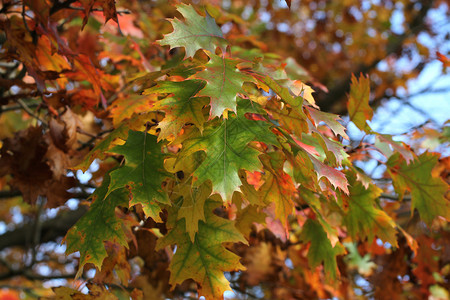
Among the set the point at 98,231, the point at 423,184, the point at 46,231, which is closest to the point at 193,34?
the point at 98,231

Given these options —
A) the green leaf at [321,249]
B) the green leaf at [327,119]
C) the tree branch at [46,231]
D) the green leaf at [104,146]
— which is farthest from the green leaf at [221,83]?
the tree branch at [46,231]

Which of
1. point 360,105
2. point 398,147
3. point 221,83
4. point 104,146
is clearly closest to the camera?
point 221,83

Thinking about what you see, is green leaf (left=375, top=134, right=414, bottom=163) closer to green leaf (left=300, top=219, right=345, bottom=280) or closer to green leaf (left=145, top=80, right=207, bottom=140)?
green leaf (left=300, top=219, right=345, bottom=280)

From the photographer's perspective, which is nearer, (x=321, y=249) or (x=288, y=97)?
(x=288, y=97)

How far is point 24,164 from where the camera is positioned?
185 cm

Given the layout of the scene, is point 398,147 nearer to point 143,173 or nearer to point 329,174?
point 329,174

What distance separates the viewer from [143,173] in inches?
48.6

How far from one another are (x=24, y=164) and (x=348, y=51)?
273 inches

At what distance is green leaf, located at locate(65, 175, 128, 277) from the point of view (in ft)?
→ 4.12

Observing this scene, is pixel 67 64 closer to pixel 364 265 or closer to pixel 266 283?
pixel 266 283

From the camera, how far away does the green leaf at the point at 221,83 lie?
3.55 feet

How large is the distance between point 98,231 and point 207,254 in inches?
14.5

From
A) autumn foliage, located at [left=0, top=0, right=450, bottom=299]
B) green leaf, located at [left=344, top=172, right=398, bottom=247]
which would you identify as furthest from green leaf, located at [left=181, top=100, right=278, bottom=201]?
green leaf, located at [left=344, top=172, right=398, bottom=247]

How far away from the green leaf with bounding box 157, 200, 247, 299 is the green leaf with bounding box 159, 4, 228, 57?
540mm
